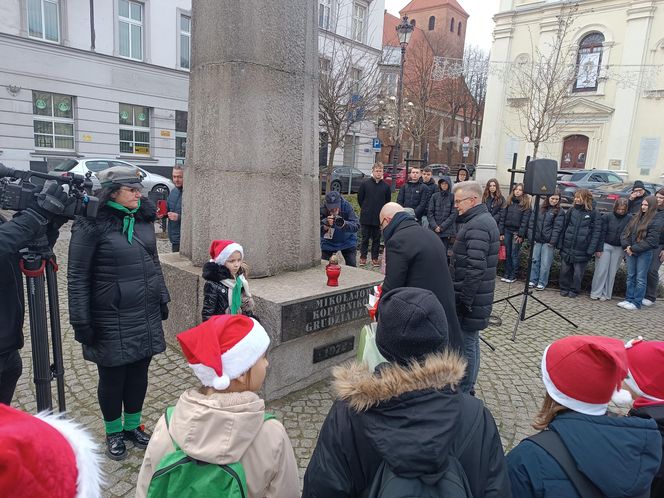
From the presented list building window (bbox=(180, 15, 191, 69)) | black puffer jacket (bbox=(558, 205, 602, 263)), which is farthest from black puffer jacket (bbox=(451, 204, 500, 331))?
building window (bbox=(180, 15, 191, 69))

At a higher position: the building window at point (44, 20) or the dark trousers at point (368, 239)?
the building window at point (44, 20)

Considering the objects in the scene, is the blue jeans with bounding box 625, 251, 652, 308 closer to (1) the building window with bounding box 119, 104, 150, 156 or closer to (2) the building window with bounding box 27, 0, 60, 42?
(1) the building window with bounding box 119, 104, 150, 156

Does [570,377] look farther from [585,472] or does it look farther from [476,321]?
[476,321]

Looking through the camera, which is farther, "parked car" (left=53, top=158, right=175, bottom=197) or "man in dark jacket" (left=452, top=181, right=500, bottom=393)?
"parked car" (left=53, top=158, right=175, bottom=197)

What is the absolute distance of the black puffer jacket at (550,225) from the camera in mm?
8312

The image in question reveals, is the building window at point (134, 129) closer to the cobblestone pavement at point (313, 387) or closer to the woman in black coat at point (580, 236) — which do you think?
the cobblestone pavement at point (313, 387)

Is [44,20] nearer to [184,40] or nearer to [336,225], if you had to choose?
[184,40]

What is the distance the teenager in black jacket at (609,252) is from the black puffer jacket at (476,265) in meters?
4.98

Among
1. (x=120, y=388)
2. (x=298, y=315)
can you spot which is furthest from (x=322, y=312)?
(x=120, y=388)

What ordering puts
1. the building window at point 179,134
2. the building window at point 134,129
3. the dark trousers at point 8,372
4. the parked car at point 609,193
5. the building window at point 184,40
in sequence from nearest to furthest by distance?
the dark trousers at point 8,372 < the parked car at point 609,193 < the building window at point 134,129 < the building window at point 184,40 < the building window at point 179,134

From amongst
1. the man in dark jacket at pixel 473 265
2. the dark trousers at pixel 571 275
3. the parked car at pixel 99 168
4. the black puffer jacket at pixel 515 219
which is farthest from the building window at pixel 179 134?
the man in dark jacket at pixel 473 265

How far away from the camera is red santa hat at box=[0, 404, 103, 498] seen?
2.75 ft

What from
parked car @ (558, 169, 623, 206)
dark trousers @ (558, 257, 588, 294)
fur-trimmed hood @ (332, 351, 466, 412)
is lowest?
dark trousers @ (558, 257, 588, 294)

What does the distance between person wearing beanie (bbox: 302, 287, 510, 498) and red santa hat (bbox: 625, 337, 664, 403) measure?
922 mm
